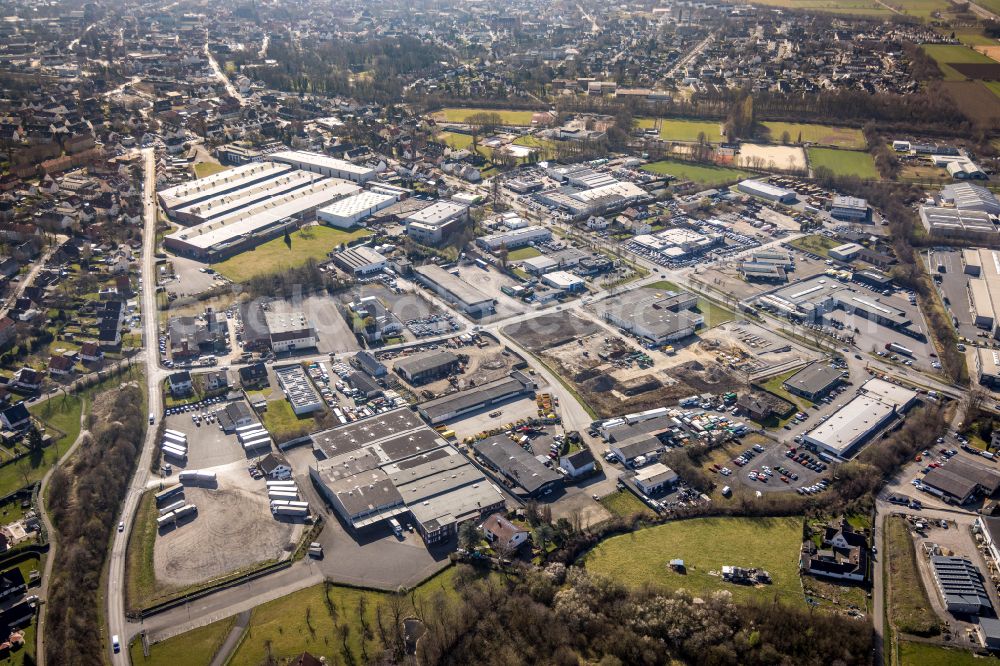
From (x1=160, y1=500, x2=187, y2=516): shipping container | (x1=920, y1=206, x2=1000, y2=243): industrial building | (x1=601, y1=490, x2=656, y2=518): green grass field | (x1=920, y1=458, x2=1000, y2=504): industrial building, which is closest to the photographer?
(x1=160, y1=500, x2=187, y2=516): shipping container

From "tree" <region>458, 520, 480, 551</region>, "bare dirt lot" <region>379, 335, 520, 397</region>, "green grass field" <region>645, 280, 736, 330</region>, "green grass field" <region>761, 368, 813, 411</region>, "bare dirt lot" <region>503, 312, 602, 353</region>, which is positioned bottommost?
"green grass field" <region>645, 280, 736, 330</region>

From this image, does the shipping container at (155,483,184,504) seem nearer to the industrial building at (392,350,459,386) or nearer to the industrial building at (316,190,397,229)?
the industrial building at (392,350,459,386)

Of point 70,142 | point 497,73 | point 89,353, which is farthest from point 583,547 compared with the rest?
point 497,73

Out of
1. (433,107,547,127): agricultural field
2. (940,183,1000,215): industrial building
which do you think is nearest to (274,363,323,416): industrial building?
(433,107,547,127): agricultural field

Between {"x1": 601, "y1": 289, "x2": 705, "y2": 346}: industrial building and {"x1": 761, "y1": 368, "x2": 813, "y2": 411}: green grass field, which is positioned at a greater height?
{"x1": 601, "y1": 289, "x2": 705, "y2": 346}: industrial building

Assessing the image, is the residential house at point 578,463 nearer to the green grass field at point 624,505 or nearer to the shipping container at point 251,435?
the green grass field at point 624,505

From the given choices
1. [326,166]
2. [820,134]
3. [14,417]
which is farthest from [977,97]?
[14,417]

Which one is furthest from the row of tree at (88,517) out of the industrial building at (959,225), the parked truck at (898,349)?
the industrial building at (959,225)
